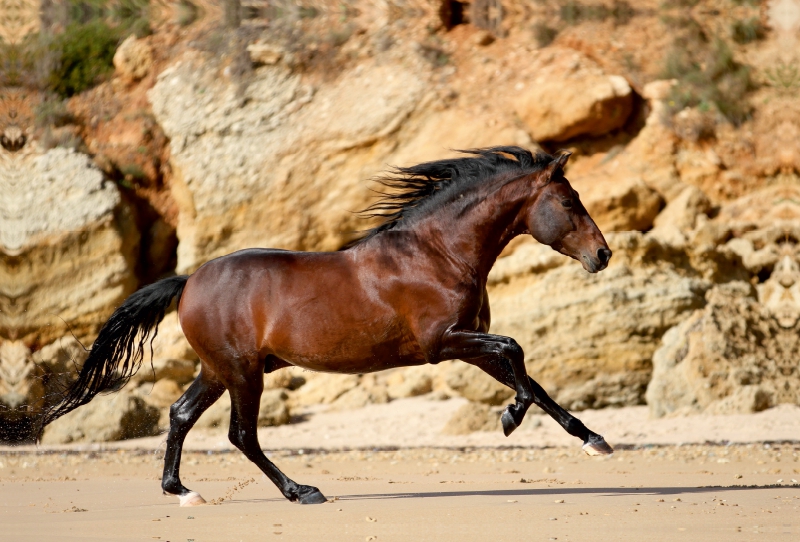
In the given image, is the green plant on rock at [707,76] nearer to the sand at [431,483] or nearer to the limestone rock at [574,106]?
the limestone rock at [574,106]

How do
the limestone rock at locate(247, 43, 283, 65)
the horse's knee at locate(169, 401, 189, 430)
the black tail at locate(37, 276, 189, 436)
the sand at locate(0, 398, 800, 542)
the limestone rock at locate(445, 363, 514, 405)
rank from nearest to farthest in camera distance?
the sand at locate(0, 398, 800, 542) < the horse's knee at locate(169, 401, 189, 430) < the black tail at locate(37, 276, 189, 436) < the limestone rock at locate(445, 363, 514, 405) < the limestone rock at locate(247, 43, 283, 65)

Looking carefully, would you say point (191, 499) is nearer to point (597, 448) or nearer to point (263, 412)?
point (597, 448)

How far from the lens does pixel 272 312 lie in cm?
702

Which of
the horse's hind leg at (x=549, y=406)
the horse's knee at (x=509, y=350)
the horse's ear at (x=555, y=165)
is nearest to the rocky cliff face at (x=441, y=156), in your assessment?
the horse's hind leg at (x=549, y=406)

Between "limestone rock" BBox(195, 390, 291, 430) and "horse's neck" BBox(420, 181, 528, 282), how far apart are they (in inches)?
266

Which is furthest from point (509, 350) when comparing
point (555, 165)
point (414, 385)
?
point (414, 385)

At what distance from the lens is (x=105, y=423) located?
508 inches

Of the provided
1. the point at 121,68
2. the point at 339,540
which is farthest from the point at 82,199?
the point at 339,540

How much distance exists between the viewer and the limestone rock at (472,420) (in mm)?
12047

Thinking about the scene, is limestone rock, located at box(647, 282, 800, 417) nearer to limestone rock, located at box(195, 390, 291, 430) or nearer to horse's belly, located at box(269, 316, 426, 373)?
limestone rock, located at box(195, 390, 291, 430)

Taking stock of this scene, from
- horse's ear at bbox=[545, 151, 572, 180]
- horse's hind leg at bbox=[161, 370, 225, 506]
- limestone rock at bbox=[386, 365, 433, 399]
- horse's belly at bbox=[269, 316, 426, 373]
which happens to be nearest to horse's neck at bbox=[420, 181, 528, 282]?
horse's ear at bbox=[545, 151, 572, 180]

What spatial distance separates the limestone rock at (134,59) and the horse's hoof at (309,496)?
49.5ft

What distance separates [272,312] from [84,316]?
10.8m

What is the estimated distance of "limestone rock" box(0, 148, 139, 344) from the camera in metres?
16.7
